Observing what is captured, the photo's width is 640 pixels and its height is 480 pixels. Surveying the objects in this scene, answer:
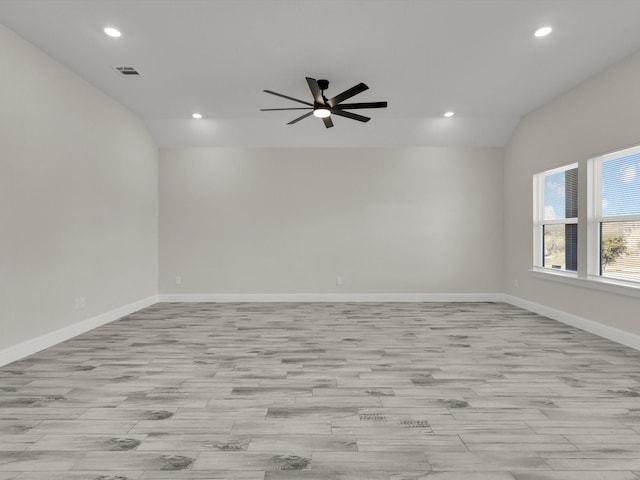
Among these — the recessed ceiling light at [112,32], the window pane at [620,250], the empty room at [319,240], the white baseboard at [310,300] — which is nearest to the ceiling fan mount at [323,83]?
the empty room at [319,240]

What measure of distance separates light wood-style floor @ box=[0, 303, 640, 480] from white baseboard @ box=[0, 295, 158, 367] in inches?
5.1

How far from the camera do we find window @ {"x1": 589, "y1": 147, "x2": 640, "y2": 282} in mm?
3789

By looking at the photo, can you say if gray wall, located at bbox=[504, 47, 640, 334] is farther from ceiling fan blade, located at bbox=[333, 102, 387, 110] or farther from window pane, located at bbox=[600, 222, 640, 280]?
ceiling fan blade, located at bbox=[333, 102, 387, 110]

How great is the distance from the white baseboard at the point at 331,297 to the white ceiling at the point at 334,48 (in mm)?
2898

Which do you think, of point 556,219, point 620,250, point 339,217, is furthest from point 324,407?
point 556,219

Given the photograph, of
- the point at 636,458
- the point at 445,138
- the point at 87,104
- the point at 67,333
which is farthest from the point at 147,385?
the point at 445,138

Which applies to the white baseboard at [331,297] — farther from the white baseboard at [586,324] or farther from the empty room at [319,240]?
the white baseboard at [586,324]

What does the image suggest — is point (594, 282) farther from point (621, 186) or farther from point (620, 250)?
point (621, 186)

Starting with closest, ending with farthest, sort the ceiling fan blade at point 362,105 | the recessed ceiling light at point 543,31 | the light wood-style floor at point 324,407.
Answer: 1. the light wood-style floor at point 324,407
2. the recessed ceiling light at point 543,31
3. the ceiling fan blade at point 362,105

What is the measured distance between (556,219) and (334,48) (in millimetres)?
3787

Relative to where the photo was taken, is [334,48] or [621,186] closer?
[334,48]

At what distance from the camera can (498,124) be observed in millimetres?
5840

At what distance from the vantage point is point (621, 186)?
13.0 ft

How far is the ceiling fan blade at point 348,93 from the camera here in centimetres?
345
